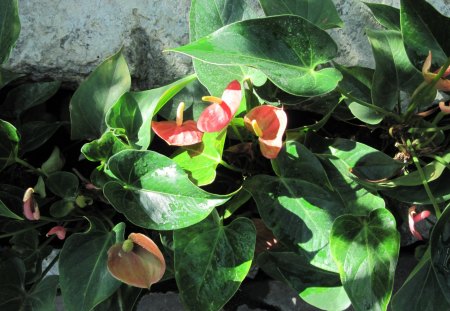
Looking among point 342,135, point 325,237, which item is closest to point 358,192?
point 325,237

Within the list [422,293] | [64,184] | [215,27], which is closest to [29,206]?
[64,184]

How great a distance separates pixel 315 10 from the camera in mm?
1030

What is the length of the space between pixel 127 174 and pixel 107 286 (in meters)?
0.18

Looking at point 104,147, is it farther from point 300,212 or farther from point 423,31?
point 423,31

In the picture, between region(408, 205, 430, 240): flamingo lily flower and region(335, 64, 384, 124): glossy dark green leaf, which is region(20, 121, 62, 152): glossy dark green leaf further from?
region(408, 205, 430, 240): flamingo lily flower

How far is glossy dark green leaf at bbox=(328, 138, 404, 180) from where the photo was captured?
1004 mm

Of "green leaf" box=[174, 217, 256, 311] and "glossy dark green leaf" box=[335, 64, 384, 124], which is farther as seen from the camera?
"glossy dark green leaf" box=[335, 64, 384, 124]

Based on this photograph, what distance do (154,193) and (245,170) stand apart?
0.23 metres

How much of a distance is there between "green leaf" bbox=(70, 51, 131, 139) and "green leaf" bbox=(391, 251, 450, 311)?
564 millimetres

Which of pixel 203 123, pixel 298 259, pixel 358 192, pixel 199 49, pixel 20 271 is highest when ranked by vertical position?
pixel 199 49

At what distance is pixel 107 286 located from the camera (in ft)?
3.09

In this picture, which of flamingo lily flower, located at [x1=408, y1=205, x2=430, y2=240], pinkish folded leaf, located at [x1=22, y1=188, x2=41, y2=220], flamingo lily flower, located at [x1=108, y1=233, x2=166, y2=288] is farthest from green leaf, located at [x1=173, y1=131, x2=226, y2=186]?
flamingo lily flower, located at [x1=408, y1=205, x2=430, y2=240]

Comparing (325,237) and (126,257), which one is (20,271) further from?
(325,237)

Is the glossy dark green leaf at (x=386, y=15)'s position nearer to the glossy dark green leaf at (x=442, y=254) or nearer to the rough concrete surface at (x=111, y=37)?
the rough concrete surface at (x=111, y=37)
